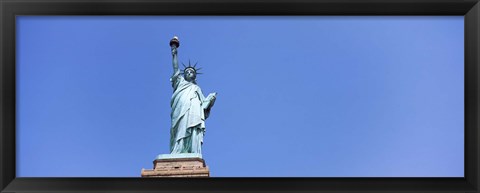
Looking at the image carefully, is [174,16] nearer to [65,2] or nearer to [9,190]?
[65,2]

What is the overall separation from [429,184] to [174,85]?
18.3 metres

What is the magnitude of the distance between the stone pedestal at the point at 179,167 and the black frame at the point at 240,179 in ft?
50.7

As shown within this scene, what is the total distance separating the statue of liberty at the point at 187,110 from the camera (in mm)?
20188

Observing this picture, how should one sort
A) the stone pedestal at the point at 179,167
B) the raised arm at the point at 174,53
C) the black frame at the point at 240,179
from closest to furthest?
the black frame at the point at 240,179 < the stone pedestal at the point at 179,167 < the raised arm at the point at 174,53

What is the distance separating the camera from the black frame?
121 inches

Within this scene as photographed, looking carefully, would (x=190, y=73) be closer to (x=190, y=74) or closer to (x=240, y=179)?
(x=190, y=74)

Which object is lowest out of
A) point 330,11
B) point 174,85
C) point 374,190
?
point 374,190

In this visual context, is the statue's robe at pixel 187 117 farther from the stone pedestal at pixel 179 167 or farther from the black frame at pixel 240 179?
the black frame at pixel 240 179

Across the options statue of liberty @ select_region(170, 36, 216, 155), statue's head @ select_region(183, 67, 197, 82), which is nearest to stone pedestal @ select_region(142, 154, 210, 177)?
statue of liberty @ select_region(170, 36, 216, 155)

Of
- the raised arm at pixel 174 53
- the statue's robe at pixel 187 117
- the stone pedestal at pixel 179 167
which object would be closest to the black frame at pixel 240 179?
the stone pedestal at pixel 179 167

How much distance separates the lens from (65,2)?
130 inches

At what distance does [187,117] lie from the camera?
20547mm

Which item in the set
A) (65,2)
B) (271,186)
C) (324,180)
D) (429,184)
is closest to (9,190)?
(65,2)

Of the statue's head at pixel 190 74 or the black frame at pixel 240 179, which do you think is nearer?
the black frame at pixel 240 179
